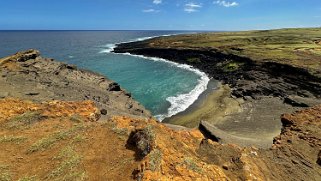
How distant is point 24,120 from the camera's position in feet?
68.4

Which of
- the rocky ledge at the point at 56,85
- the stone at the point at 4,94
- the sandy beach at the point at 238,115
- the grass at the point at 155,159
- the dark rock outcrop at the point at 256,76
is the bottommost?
the sandy beach at the point at 238,115

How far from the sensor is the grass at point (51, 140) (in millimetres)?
17027

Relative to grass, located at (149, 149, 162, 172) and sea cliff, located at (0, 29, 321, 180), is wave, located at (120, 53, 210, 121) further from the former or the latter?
grass, located at (149, 149, 162, 172)

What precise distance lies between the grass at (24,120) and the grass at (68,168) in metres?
5.86

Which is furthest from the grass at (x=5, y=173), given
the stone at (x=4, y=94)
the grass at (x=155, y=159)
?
the stone at (x=4, y=94)

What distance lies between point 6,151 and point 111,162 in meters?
6.85

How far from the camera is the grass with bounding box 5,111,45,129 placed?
2008cm

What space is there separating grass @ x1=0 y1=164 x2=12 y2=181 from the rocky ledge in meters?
12.0

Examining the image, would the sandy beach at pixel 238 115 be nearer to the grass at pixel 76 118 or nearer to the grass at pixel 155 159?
the grass at pixel 76 118

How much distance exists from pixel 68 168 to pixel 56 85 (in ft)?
88.8

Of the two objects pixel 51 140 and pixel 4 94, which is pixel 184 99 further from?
pixel 51 140

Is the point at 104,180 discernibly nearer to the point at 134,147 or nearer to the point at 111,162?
the point at 111,162

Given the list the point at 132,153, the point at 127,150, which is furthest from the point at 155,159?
the point at 127,150

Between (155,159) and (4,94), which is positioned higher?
(155,159)
